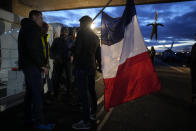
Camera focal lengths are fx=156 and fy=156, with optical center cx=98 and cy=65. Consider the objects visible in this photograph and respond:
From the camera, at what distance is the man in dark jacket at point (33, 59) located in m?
2.69

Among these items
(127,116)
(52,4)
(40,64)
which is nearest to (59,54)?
(40,64)

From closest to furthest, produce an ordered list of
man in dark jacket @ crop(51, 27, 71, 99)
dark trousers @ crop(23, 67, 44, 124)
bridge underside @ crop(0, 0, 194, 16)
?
dark trousers @ crop(23, 67, 44, 124) → man in dark jacket @ crop(51, 27, 71, 99) → bridge underside @ crop(0, 0, 194, 16)

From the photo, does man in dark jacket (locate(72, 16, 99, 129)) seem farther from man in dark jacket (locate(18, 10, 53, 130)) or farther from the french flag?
man in dark jacket (locate(18, 10, 53, 130))

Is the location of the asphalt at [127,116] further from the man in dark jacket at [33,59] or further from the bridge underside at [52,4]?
the bridge underside at [52,4]

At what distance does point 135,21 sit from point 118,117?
222 cm

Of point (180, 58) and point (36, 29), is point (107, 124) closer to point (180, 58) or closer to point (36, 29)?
point (36, 29)

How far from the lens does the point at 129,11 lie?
288 centimetres

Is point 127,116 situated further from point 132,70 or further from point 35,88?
point 35,88

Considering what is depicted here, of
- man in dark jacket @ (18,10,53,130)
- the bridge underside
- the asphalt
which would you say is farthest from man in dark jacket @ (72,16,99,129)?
the bridge underside

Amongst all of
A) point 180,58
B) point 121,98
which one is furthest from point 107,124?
point 180,58

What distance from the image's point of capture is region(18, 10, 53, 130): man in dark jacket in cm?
269

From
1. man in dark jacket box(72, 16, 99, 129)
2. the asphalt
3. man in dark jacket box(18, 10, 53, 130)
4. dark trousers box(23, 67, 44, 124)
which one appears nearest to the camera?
man in dark jacket box(18, 10, 53, 130)

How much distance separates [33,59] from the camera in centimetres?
272

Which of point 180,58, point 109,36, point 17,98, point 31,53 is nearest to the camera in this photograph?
point 31,53
